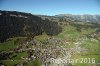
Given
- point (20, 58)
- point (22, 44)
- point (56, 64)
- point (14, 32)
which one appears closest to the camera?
point (56, 64)

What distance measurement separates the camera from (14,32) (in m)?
145

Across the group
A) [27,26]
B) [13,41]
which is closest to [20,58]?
[13,41]

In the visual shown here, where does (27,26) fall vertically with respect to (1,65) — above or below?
above

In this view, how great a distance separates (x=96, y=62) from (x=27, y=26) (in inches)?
3437

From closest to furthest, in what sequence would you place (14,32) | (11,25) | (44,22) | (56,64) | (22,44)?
1. (56,64)
2. (22,44)
3. (14,32)
4. (11,25)
5. (44,22)

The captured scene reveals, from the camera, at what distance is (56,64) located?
80938 millimetres

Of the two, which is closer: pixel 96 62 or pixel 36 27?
pixel 96 62

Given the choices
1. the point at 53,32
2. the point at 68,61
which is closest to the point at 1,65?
the point at 68,61

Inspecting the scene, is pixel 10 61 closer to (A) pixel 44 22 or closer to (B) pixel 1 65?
(B) pixel 1 65

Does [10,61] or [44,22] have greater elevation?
[44,22]

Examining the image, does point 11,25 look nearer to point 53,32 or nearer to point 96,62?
point 53,32

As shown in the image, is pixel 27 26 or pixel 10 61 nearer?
pixel 10 61

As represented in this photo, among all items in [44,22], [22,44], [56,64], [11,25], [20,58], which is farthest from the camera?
[44,22]

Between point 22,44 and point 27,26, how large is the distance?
45829 millimetres
